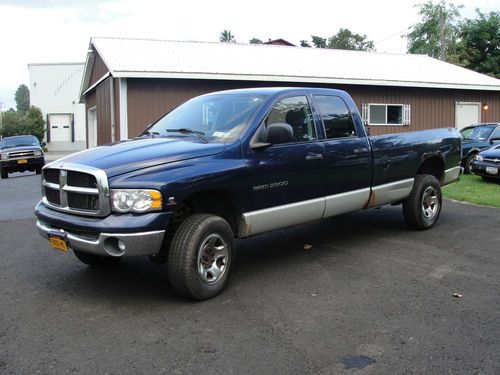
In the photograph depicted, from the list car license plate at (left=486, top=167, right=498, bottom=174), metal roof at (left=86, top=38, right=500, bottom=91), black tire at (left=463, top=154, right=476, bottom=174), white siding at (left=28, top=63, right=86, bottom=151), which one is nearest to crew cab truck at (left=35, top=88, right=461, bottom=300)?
car license plate at (left=486, top=167, right=498, bottom=174)

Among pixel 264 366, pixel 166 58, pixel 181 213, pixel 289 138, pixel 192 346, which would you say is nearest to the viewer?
pixel 264 366

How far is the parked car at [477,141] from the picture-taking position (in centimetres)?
1471

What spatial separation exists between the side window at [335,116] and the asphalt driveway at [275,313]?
1.48 m

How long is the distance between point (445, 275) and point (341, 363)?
2.42m

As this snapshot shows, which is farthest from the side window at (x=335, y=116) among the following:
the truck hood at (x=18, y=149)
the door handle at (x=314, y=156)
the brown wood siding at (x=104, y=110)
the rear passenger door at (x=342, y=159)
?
the truck hood at (x=18, y=149)

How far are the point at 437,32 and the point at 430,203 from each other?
39.4 metres

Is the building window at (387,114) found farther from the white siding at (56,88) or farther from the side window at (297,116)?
the white siding at (56,88)

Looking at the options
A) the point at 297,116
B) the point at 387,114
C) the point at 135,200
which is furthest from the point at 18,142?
the point at 135,200

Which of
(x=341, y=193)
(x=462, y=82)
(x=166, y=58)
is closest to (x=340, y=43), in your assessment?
(x=462, y=82)

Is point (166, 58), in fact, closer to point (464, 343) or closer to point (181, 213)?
point (181, 213)

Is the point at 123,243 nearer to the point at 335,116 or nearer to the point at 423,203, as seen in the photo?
the point at 335,116

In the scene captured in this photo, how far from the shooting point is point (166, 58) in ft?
58.7

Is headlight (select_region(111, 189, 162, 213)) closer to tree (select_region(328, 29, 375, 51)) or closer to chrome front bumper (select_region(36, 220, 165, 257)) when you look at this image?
chrome front bumper (select_region(36, 220, 165, 257))

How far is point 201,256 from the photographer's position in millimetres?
4684
